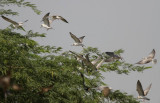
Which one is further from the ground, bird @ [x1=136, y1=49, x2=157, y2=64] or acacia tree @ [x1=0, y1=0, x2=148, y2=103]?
bird @ [x1=136, y1=49, x2=157, y2=64]

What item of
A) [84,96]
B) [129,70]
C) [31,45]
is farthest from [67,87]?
[129,70]

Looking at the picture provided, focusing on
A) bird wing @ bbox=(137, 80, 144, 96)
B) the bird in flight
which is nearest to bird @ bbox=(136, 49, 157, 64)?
bird wing @ bbox=(137, 80, 144, 96)

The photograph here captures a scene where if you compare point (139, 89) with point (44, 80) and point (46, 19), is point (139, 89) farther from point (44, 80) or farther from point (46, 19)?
point (46, 19)

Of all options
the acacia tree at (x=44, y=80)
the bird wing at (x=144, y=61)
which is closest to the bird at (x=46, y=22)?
the acacia tree at (x=44, y=80)

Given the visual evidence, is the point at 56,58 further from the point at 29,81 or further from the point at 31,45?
the point at 29,81

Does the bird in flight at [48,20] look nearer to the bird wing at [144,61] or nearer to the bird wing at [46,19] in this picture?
the bird wing at [46,19]

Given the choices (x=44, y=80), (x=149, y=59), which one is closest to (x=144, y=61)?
(x=149, y=59)

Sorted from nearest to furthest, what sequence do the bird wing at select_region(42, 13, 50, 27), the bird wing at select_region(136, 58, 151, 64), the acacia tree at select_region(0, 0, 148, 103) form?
the acacia tree at select_region(0, 0, 148, 103) → the bird wing at select_region(136, 58, 151, 64) → the bird wing at select_region(42, 13, 50, 27)

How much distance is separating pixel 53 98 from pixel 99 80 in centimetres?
90

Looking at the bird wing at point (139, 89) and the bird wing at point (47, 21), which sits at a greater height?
the bird wing at point (47, 21)

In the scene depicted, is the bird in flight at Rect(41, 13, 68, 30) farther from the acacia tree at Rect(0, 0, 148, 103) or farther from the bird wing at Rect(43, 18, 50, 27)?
the acacia tree at Rect(0, 0, 148, 103)

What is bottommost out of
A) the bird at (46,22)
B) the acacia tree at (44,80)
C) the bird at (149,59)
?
the acacia tree at (44,80)

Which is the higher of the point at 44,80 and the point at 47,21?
the point at 47,21

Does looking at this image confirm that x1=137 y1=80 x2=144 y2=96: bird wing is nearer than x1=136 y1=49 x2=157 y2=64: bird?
Yes
